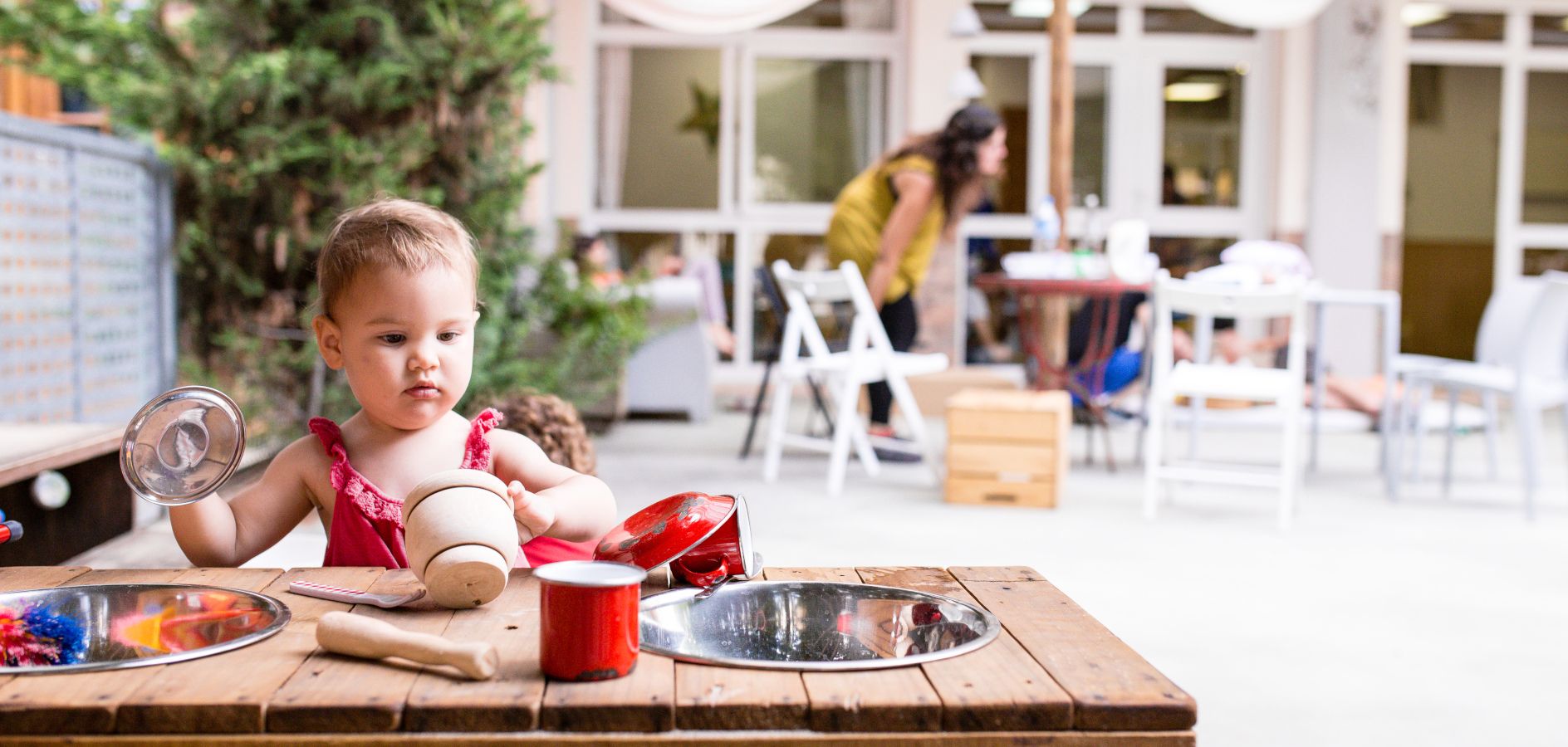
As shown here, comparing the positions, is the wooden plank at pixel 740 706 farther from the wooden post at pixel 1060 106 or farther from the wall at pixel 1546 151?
the wall at pixel 1546 151

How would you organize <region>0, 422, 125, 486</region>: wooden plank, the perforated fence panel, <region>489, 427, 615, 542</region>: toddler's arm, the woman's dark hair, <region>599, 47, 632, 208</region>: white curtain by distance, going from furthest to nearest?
<region>599, 47, 632, 208</region>: white curtain, the woman's dark hair, the perforated fence panel, <region>0, 422, 125, 486</region>: wooden plank, <region>489, 427, 615, 542</region>: toddler's arm

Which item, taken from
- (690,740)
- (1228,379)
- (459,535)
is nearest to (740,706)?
(690,740)

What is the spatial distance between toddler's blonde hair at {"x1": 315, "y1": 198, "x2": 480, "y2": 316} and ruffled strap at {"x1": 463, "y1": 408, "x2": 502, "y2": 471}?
0.15m

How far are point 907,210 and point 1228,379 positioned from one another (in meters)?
1.33

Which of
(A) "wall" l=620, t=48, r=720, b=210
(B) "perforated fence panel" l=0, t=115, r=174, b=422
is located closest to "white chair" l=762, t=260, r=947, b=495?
(B) "perforated fence panel" l=0, t=115, r=174, b=422

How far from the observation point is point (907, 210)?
15.8ft

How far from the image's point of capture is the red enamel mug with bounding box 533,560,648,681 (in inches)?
30.9

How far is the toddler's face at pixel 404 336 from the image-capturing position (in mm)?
1155

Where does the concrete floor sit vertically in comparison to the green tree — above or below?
below

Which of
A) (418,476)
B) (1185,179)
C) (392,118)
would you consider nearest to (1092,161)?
(1185,179)

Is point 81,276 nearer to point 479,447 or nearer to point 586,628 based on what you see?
point 479,447

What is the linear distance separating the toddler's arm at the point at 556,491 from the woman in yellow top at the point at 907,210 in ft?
11.8

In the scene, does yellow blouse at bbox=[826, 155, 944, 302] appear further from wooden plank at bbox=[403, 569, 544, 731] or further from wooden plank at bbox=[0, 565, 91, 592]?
wooden plank at bbox=[403, 569, 544, 731]

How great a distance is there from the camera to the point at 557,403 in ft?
6.58
